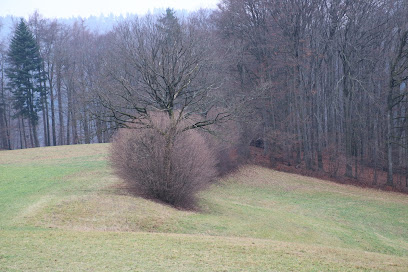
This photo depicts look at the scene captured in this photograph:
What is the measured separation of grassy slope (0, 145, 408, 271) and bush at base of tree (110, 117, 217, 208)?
105 centimetres

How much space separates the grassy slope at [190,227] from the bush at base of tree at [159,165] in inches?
41.5

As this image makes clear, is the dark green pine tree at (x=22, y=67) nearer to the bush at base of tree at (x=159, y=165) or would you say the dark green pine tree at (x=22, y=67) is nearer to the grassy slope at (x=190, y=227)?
the grassy slope at (x=190, y=227)

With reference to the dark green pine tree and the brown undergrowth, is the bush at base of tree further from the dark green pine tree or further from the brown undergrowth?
the dark green pine tree

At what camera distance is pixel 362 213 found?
20062 mm

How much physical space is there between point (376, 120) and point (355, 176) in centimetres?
565

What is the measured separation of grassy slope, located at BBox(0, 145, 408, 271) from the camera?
788 centimetres

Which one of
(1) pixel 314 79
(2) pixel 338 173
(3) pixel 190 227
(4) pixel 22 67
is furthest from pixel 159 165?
(4) pixel 22 67

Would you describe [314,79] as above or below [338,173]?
above

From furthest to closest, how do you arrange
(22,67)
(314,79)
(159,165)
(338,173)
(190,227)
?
1. (22,67)
2. (314,79)
3. (338,173)
4. (159,165)
5. (190,227)

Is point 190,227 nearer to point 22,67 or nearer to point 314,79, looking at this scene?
point 314,79

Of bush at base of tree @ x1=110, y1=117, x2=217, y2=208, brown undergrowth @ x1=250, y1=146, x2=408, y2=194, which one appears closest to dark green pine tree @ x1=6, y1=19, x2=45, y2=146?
brown undergrowth @ x1=250, y1=146, x2=408, y2=194

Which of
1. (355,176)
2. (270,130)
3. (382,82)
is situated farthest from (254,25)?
(355,176)

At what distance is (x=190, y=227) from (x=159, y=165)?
12.2ft

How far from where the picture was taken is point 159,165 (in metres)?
15.5
